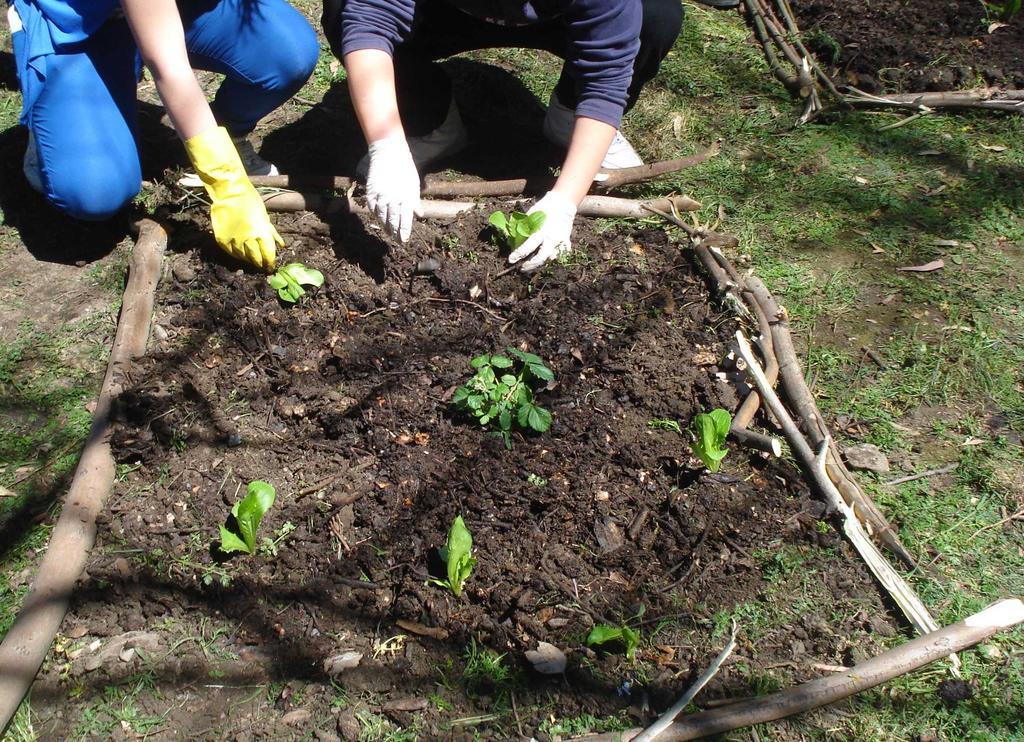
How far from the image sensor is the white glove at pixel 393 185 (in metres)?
2.67

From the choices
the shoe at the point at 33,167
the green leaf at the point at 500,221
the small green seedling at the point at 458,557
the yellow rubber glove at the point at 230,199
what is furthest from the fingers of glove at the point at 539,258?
the shoe at the point at 33,167

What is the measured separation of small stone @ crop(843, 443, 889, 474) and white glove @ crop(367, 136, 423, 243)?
1.64m

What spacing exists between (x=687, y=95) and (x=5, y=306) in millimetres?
3206

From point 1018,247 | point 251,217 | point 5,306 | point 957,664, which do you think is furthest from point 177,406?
point 1018,247

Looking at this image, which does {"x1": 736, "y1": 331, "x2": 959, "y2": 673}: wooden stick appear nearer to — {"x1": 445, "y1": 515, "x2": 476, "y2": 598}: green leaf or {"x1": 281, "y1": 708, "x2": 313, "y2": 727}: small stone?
{"x1": 445, "y1": 515, "x2": 476, "y2": 598}: green leaf

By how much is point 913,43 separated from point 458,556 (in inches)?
146

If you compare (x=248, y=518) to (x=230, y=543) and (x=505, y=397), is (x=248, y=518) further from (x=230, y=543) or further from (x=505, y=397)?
(x=505, y=397)

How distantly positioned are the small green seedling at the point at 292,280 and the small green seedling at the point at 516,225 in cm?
67

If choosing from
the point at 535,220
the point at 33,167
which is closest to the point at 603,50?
the point at 535,220

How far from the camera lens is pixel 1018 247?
3.15 m

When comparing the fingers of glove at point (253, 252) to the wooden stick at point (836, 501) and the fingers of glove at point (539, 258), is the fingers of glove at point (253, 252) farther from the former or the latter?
the wooden stick at point (836, 501)

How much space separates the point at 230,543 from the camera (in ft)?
6.73

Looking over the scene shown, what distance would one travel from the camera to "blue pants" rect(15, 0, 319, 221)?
2785 mm

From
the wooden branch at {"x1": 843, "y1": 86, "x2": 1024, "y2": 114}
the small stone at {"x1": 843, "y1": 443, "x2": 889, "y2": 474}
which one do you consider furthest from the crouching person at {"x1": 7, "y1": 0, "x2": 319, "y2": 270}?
the wooden branch at {"x1": 843, "y1": 86, "x2": 1024, "y2": 114}
